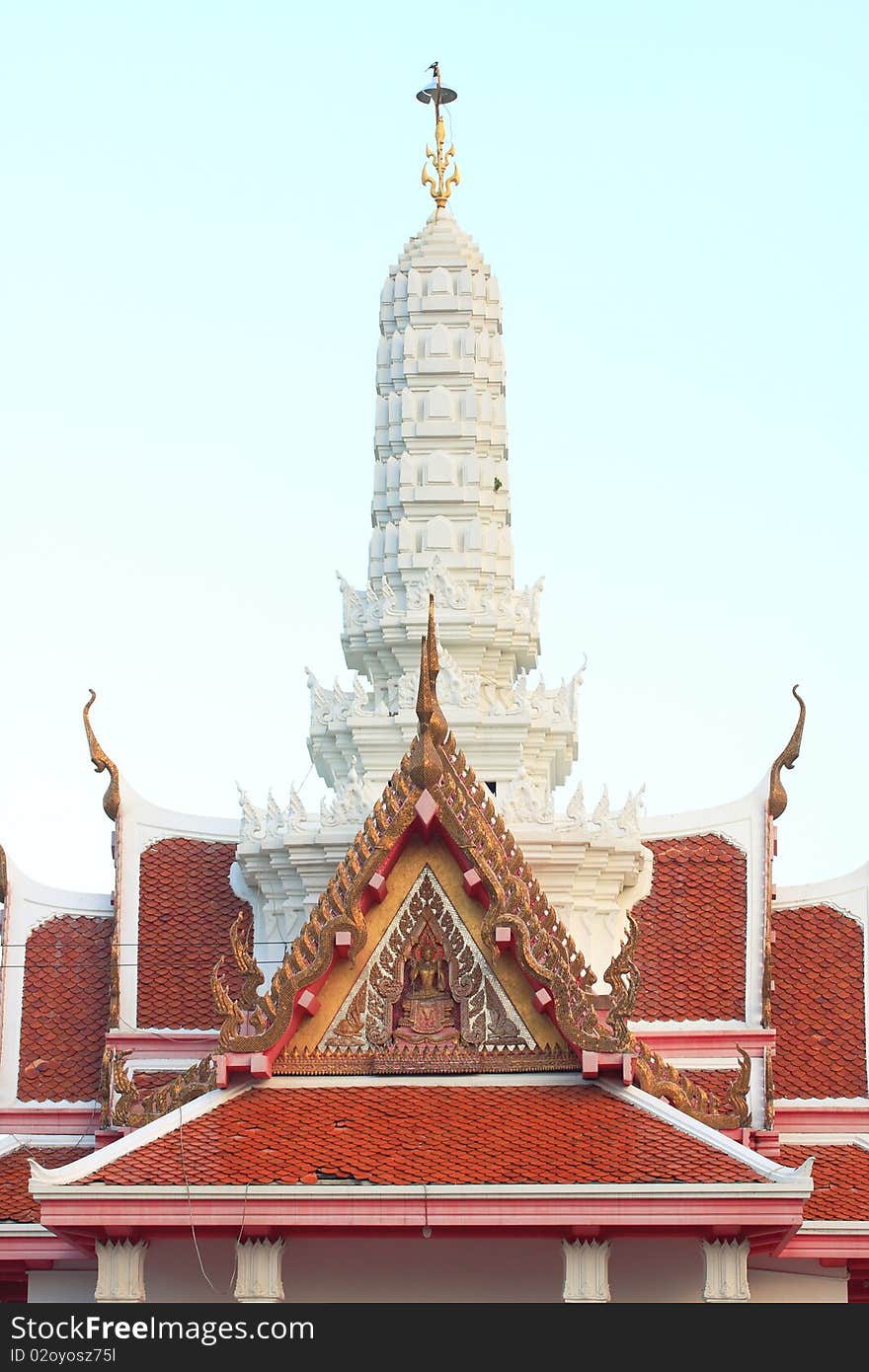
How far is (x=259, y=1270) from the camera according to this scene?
18656mm

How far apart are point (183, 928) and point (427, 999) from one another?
4.83m

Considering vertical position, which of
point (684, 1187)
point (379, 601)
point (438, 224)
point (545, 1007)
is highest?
point (438, 224)

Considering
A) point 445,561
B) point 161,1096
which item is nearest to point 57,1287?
point 161,1096

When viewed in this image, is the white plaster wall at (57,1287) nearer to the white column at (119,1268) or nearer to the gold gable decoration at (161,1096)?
the gold gable decoration at (161,1096)

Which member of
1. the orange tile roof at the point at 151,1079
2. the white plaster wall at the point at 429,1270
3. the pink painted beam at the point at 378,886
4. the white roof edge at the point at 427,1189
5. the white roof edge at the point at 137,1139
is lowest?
the white plaster wall at the point at 429,1270

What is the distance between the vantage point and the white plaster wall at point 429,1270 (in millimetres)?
19266

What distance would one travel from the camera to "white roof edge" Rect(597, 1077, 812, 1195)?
59.7 feet

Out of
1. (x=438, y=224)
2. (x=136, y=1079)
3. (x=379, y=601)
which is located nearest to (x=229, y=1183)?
(x=136, y=1079)

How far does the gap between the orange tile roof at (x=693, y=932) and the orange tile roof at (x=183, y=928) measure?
3529 mm

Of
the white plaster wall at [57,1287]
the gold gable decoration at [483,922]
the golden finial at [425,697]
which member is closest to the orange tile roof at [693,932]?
the gold gable decoration at [483,922]

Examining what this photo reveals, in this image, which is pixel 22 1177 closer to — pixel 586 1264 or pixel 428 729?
pixel 428 729

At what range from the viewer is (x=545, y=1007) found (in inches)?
771

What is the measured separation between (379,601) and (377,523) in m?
1.15
